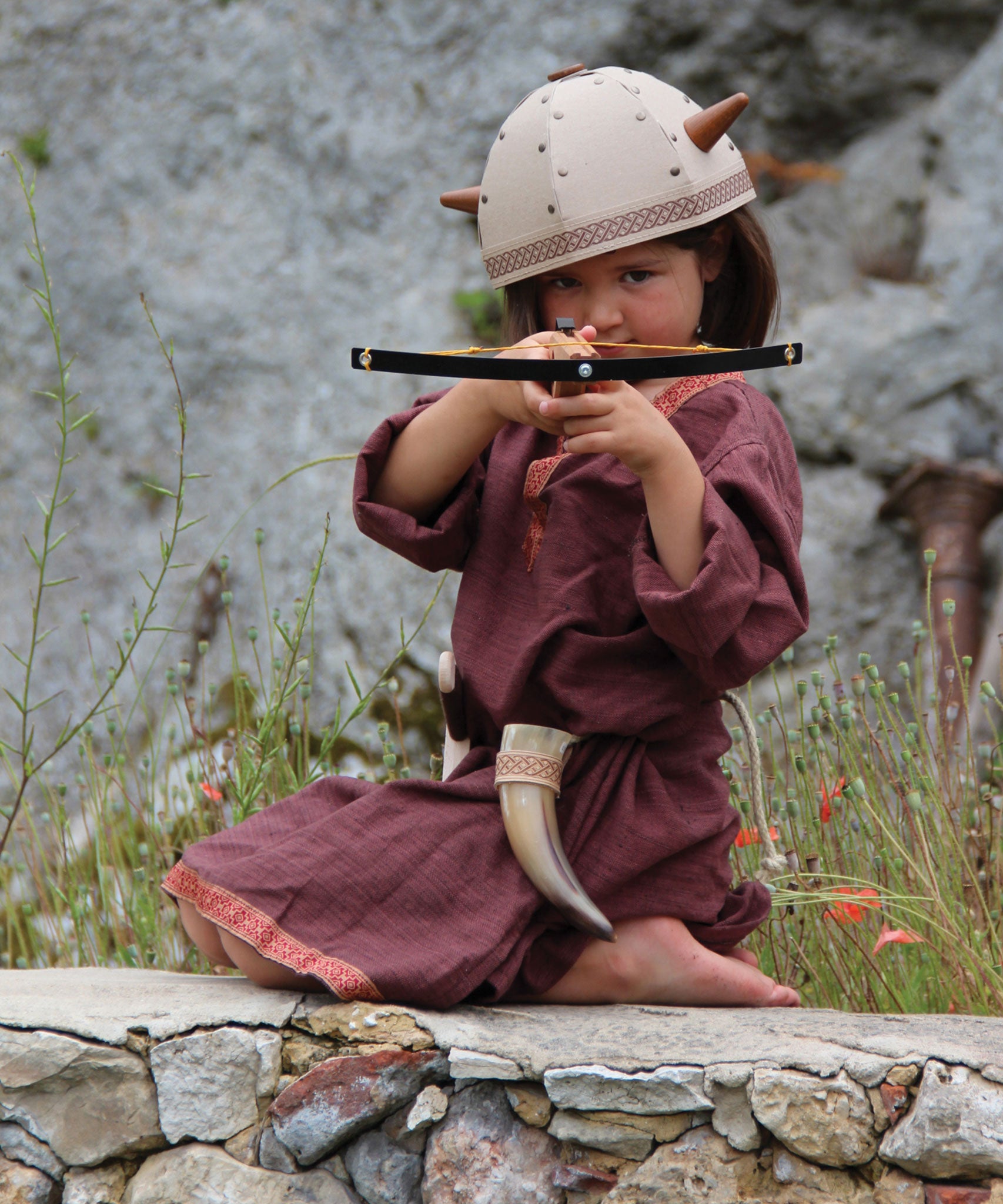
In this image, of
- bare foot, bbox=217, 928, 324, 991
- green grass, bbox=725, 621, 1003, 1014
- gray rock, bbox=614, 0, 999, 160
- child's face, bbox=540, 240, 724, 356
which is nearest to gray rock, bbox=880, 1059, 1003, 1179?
green grass, bbox=725, 621, 1003, 1014

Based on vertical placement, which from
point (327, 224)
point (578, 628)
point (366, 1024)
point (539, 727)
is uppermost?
point (327, 224)

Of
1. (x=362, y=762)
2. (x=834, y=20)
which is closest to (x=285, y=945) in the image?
(x=362, y=762)

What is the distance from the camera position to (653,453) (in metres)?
1.55

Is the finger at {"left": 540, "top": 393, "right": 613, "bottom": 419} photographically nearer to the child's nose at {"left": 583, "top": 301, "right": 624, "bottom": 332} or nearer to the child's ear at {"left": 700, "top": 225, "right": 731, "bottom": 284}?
the child's nose at {"left": 583, "top": 301, "right": 624, "bottom": 332}

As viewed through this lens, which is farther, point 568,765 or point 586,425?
point 568,765

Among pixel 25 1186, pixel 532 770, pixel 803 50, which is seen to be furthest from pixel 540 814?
pixel 803 50

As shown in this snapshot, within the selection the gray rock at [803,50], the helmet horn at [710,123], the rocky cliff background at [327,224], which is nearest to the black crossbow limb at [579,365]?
the helmet horn at [710,123]

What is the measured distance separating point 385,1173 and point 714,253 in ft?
4.44

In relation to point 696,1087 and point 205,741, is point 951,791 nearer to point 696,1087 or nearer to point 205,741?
point 696,1087

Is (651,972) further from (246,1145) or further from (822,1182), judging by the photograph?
(246,1145)

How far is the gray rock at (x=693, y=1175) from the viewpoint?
1.48m

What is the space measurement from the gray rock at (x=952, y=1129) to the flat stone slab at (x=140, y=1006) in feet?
2.42

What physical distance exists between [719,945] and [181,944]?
56.1 inches

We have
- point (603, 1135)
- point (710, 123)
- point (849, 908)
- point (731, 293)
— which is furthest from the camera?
point (849, 908)
